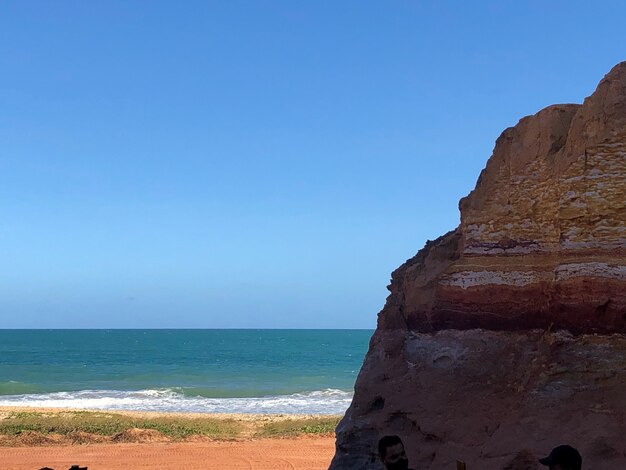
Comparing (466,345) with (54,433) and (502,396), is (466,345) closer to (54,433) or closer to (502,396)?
(502,396)

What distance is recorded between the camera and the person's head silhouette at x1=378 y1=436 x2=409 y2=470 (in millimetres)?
8398

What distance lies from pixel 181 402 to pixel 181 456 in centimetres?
1946

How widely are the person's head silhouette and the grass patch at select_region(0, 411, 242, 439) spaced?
52.6 feet

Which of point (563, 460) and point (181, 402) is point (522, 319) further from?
point (181, 402)

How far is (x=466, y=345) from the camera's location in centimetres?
999

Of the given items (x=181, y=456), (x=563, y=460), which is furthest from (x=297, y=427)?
(x=563, y=460)

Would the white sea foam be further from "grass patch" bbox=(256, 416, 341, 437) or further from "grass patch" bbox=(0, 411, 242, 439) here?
"grass patch" bbox=(0, 411, 242, 439)

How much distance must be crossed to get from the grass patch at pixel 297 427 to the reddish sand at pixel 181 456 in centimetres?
162

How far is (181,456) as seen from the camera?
20.8 meters

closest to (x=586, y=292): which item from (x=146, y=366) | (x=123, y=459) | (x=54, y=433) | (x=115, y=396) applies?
(x=123, y=459)

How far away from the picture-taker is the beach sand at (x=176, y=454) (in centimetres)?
1952

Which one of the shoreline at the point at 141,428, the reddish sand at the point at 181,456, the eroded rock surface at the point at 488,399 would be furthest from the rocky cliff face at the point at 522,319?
the shoreline at the point at 141,428

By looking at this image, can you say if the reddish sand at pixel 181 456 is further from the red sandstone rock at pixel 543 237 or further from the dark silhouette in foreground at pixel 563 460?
the dark silhouette in foreground at pixel 563 460

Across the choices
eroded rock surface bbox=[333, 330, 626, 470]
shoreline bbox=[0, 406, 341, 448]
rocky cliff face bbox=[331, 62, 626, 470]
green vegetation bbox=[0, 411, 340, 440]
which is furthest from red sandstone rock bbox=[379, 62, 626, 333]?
green vegetation bbox=[0, 411, 340, 440]
